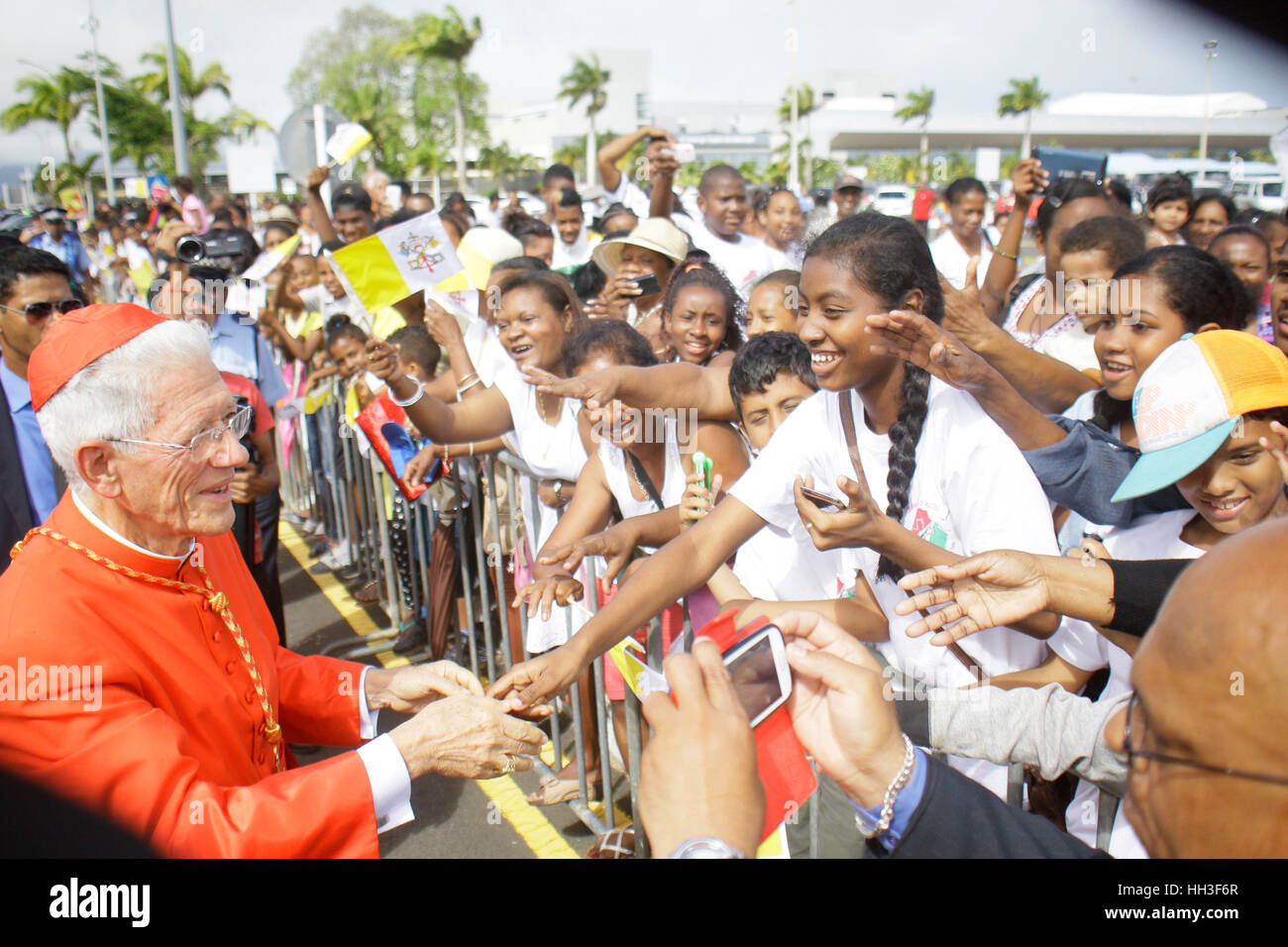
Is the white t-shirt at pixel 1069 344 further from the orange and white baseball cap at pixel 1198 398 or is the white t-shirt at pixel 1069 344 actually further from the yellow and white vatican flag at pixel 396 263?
the yellow and white vatican flag at pixel 396 263

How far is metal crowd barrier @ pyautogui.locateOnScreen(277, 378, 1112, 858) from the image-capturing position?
3.34 metres

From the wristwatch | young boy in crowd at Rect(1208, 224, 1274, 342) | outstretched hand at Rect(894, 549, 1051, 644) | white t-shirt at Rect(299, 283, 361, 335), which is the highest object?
young boy in crowd at Rect(1208, 224, 1274, 342)

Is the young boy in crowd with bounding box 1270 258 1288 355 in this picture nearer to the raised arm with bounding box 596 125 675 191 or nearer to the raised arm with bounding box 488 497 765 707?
the raised arm with bounding box 488 497 765 707

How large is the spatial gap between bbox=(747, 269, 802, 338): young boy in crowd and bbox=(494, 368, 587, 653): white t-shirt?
0.92 m

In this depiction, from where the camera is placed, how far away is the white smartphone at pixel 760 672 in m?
1.42

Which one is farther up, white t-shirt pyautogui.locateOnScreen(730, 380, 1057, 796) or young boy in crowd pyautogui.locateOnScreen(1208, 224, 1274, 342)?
young boy in crowd pyautogui.locateOnScreen(1208, 224, 1274, 342)

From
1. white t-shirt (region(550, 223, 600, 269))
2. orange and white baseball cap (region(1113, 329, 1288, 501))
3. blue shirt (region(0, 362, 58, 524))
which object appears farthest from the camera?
white t-shirt (region(550, 223, 600, 269))

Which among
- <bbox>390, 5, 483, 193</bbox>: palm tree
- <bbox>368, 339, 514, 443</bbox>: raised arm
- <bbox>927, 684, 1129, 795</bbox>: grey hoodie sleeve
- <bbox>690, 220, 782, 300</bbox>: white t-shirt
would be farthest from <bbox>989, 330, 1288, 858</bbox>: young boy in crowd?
<bbox>390, 5, 483, 193</bbox>: palm tree

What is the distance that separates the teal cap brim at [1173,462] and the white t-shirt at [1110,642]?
→ 8.4 inches

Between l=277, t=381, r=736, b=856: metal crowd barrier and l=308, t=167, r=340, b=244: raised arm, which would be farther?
l=308, t=167, r=340, b=244: raised arm

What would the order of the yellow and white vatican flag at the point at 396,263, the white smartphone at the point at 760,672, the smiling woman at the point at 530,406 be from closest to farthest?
the white smartphone at the point at 760,672 → the smiling woman at the point at 530,406 → the yellow and white vatican flag at the point at 396,263

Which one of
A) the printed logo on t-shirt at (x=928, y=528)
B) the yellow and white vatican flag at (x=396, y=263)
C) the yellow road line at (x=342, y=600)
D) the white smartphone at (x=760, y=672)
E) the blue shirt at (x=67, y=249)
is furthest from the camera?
the blue shirt at (x=67, y=249)

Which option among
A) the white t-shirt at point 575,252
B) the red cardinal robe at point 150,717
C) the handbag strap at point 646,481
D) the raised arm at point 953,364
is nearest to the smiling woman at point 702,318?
the handbag strap at point 646,481
